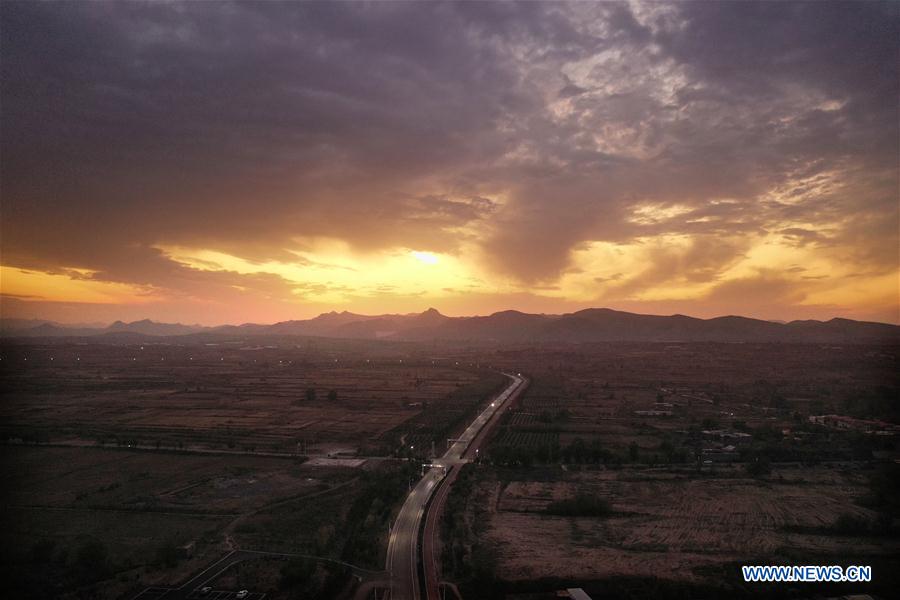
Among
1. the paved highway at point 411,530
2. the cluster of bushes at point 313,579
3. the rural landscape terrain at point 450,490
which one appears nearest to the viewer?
the cluster of bushes at point 313,579

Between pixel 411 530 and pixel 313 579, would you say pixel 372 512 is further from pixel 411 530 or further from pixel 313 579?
pixel 313 579

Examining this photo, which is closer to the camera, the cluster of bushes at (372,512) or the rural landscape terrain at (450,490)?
the rural landscape terrain at (450,490)

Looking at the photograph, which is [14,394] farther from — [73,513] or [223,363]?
[223,363]

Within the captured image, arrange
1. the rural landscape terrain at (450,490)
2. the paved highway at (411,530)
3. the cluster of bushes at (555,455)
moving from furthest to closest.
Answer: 1. the cluster of bushes at (555,455)
2. the rural landscape terrain at (450,490)
3. the paved highway at (411,530)

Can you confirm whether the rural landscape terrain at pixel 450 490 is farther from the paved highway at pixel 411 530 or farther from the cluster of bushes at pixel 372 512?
the paved highway at pixel 411 530

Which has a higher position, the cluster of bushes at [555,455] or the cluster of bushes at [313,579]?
the cluster of bushes at [555,455]

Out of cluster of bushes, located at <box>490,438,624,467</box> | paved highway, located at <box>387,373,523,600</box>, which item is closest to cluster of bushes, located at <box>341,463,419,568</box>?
paved highway, located at <box>387,373,523,600</box>

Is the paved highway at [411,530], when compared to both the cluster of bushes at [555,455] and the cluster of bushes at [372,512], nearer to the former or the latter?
the cluster of bushes at [372,512]

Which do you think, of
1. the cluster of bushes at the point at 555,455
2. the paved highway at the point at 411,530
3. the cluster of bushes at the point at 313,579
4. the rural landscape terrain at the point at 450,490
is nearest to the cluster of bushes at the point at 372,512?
the rural landscape terrain at the point at 450,490
